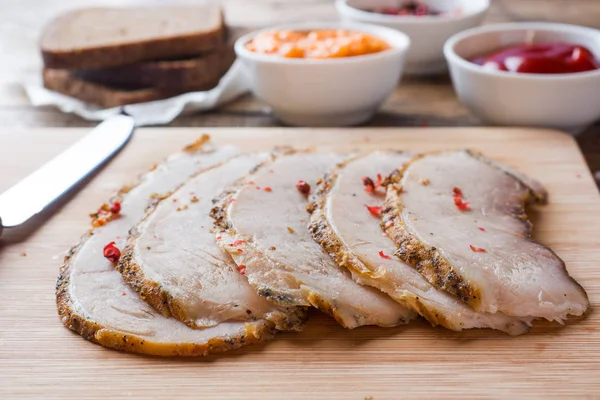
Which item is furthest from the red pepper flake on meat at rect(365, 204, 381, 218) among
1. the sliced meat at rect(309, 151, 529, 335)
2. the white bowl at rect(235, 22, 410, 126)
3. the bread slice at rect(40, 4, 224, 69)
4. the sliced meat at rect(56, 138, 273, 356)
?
the bread slice at rect(40, 4, 224, 69)

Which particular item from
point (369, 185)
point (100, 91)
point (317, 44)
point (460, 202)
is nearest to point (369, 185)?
point (369, 185)

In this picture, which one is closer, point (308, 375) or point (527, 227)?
point (308, 375)

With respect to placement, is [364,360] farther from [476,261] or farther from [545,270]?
[545,270]

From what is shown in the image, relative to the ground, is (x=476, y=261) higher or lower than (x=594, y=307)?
higher

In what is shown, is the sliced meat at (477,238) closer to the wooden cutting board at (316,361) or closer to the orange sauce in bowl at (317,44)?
the wooden cutting board at (316,361)

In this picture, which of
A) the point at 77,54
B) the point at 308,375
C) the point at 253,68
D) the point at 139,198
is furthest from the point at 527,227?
the point at 77,54

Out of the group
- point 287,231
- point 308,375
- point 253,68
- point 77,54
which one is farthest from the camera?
point 77,54
